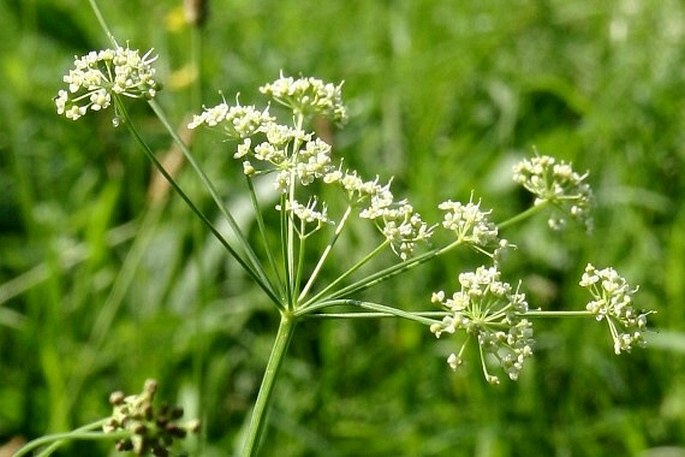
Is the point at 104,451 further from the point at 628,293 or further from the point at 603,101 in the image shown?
the point at 603,101

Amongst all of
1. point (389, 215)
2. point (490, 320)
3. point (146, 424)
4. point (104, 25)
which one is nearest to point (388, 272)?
point (389, 215)

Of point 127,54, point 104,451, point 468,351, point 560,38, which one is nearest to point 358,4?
point 560,38

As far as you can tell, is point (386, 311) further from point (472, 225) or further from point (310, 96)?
point (310, 96)

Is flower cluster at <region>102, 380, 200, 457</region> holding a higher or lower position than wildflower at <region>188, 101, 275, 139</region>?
lower

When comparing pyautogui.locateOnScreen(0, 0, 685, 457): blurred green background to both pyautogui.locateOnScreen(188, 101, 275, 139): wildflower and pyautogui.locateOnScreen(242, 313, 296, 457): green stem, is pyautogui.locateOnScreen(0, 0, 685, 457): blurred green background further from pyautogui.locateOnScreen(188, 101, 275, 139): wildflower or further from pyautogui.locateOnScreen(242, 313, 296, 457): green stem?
pyautogui.locateOnScreen(242, 313, 296, 457): green stem

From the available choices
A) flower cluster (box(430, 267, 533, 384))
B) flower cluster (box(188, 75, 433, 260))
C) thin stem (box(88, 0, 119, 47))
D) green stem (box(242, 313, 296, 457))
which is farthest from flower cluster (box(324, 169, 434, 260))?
thin stem (box(88, 0, 119, 47))

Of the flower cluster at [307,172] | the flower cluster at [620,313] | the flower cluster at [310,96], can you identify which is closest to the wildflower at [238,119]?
the flower cluster at [307,172]

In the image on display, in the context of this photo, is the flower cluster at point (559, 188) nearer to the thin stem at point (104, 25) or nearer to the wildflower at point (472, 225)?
the wildflower at point (472, 225)
